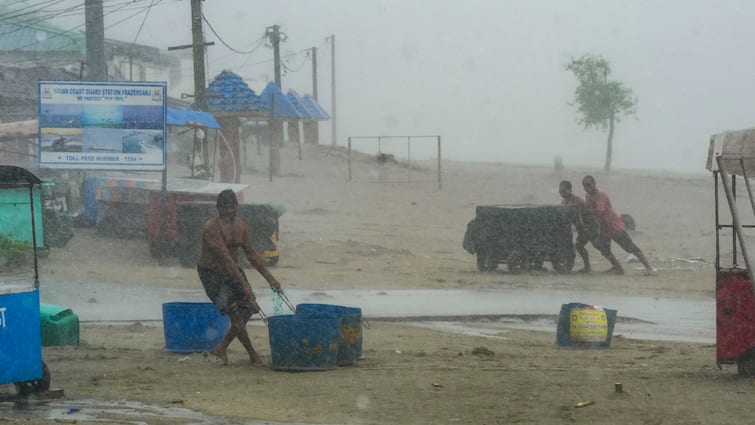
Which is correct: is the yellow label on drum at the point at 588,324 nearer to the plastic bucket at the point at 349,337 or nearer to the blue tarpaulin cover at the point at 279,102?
the plastic bucket at the point at 349,337

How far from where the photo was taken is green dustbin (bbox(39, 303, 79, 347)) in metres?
11.2

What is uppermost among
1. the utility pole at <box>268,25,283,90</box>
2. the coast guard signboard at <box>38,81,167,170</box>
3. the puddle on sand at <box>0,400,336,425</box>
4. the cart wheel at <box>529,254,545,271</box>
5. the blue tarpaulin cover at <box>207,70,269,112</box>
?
the utility pole at <box>268,25,283,90</box>

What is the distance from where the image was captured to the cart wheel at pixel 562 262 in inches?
787

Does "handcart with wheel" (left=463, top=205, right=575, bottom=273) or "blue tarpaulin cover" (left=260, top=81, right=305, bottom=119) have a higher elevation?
"blue tarpaulin cover" (left=260, top=81, right=305, bottom=119)

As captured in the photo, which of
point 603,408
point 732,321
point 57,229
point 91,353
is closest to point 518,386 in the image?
point 603,408

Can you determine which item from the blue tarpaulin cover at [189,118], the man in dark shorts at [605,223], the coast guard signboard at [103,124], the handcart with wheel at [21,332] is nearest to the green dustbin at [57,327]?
the handcart with wheel at [21,332]

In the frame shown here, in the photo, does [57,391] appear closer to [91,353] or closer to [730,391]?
[91,353]

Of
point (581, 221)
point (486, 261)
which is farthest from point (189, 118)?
point (581, 221)

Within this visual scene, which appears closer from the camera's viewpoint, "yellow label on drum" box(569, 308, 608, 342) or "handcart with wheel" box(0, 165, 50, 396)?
"handcart with wheel" box(0, 165, 50, 396)

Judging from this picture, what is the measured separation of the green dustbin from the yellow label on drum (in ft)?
16.0

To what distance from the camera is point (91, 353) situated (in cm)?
1109

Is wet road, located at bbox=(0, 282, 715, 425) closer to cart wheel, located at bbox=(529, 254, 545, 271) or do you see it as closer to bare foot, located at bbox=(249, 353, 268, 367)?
cart wheel, located at bbox=(529, 254, 545, 271)

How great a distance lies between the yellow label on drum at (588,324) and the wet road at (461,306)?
1646 mm

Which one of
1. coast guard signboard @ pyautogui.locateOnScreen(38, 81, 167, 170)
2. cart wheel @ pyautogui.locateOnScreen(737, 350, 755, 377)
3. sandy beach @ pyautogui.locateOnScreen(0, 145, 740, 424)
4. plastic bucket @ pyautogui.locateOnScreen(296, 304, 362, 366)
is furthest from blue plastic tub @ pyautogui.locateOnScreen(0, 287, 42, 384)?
coast guard signboard @ pyautogui.locateOnScreen(38, 81, 167, 170)
